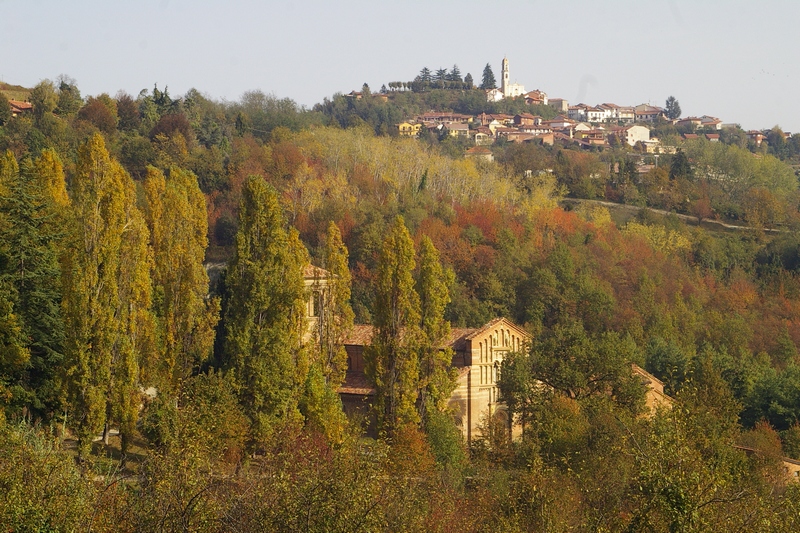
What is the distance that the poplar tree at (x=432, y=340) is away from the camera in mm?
27062

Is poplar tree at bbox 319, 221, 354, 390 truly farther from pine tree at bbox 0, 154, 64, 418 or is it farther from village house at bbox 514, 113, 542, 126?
village house at bbox 514, 113, 542, 126

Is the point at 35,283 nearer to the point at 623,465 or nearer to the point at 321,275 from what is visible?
the point at 321,275

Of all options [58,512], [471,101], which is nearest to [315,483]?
[58,512]

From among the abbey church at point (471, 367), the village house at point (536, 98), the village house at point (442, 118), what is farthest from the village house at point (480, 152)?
the abbey church at point (471, 367)

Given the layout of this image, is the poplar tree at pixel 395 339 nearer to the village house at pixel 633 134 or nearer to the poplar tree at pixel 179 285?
the poplar tree at pixel 179 285

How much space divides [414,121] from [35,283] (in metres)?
94.1

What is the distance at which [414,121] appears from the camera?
116 meters

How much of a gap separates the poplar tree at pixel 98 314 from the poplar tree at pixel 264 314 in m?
2.37

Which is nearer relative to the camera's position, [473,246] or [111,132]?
[473,246]

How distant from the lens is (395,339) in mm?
27016

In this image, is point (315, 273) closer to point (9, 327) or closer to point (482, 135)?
point (9, 327)

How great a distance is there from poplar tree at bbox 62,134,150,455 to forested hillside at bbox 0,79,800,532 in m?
0.05

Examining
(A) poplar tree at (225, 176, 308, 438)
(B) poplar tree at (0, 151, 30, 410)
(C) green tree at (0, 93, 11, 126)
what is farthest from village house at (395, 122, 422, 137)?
(B) poplar tree at (0, 151, 30, 410)

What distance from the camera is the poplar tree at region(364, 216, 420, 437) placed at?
2658 cm
